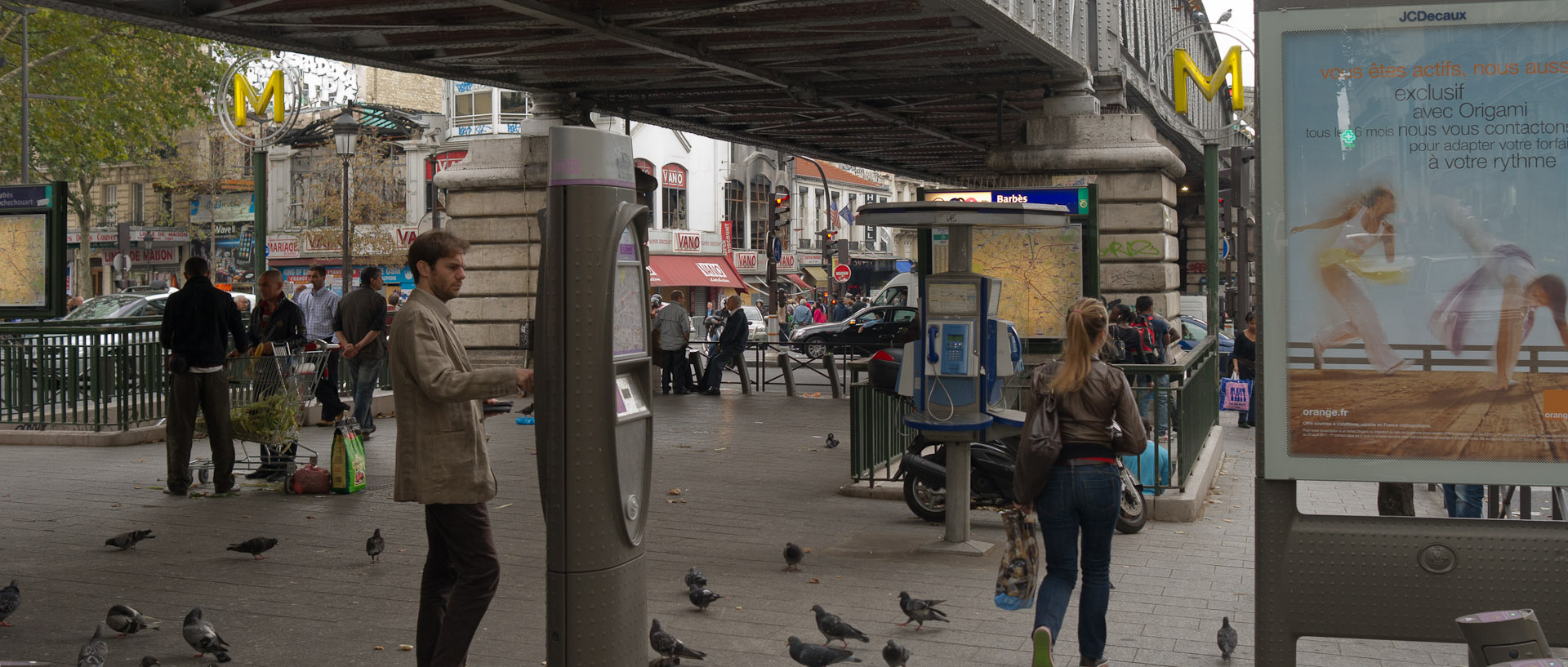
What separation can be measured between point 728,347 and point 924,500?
38.9ft

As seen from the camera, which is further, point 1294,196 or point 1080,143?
point 1080,143

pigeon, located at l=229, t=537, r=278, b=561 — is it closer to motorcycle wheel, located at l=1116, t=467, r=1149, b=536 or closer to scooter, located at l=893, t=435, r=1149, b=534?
scooter, located at l=893, t=435, r=1149, b=534

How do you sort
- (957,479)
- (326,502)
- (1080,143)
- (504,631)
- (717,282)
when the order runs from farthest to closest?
(717,282) → (1080,143) → (326,502) → (957,479) → (504,631)

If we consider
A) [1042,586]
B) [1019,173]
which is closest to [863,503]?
[1042,586]

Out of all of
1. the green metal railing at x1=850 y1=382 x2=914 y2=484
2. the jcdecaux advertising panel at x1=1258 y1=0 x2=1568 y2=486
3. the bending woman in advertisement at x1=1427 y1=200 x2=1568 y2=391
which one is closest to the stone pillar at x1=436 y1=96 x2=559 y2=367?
the green metal railing at x1=850 y1=382 x2=914 y2=484

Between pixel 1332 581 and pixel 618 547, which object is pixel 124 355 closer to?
pixel 618 547

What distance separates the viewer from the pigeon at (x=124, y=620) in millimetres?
6023

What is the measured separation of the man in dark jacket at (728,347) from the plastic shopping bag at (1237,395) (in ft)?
24.4

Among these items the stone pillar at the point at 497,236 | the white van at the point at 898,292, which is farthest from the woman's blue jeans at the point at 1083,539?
the white van at the point at 898,292

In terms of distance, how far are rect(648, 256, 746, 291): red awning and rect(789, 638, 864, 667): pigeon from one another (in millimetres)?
45430

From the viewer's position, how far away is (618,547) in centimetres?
436

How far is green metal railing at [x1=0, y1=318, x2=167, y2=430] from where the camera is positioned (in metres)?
14.1

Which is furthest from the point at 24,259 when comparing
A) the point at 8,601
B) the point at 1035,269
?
the point at 1035,269

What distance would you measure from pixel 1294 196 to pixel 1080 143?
41.7 ft
